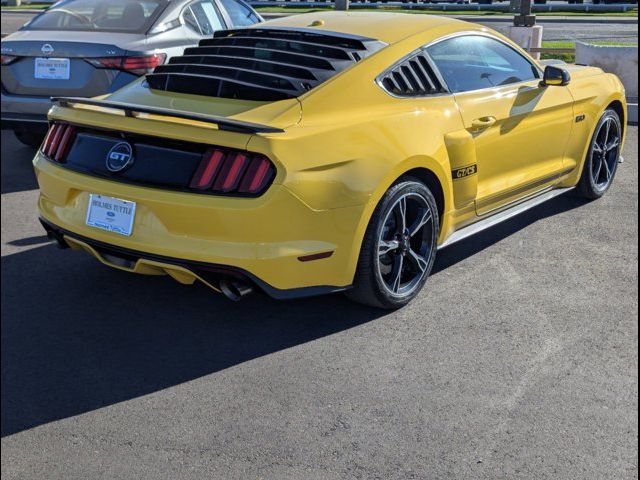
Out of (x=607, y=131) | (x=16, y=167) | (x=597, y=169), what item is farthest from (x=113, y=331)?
(x=607, y=131)

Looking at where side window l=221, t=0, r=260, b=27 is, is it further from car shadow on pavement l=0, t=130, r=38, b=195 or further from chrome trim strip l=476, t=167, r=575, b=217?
chrome trim strip l=476, t=167, r=575, b=217

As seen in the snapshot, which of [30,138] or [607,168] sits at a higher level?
[607,168]

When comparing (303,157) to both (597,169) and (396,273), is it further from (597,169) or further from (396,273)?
(597,169)

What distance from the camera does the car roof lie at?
16.0 ft

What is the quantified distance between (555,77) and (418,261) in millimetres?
1793

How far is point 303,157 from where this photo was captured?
387 centimetres

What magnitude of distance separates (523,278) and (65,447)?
293 cm

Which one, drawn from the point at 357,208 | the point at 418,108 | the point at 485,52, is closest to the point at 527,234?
the point at 485,52

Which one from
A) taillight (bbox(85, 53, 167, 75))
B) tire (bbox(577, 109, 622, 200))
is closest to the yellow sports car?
tire (bbox(577, 109, 622, 200))

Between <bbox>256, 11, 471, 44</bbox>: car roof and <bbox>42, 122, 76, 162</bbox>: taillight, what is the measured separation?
5.01 ft

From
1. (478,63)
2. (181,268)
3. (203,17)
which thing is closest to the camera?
(181,268)

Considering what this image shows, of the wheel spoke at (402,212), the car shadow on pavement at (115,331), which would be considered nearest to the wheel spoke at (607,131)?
the wheel spoke at (402,212)

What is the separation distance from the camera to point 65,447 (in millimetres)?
3252

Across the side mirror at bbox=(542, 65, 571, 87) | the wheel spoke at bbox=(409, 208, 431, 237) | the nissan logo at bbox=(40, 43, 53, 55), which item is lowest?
the wheel spoke at bbox=(409, 208, 431, 237)
